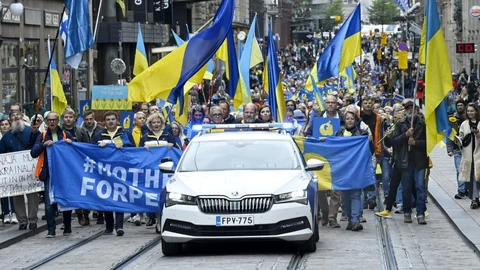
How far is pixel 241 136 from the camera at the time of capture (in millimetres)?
15266

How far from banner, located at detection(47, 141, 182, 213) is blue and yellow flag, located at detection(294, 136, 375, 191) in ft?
6.95

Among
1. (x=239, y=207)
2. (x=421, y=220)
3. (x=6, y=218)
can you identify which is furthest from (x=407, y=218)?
(x=6, y=218)

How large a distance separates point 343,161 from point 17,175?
15.3 feet

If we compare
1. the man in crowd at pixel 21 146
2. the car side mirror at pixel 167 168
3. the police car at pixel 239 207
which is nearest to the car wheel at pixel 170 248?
the police car at pixel 239 207

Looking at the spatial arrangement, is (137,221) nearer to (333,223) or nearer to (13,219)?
(13,219)

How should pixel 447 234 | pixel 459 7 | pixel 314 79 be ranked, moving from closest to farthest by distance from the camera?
pixel 447 234 → pixel 314 79 → pixel 459 7

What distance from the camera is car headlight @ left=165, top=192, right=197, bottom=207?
13.7m

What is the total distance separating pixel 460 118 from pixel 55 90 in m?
7.28

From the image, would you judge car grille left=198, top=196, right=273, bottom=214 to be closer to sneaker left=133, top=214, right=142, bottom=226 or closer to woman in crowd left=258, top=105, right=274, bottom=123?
sneaker left=133, top=214, right=142, bottom=226

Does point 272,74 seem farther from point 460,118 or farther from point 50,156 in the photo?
point 50,156

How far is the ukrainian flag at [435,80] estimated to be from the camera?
55.7ft

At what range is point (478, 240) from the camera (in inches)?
591

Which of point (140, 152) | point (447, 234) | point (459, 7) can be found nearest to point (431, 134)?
point (447, 234)

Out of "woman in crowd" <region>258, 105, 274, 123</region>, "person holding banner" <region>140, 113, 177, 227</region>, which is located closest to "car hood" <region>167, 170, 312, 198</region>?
"person holding banner" <region>140, 113, 177, 227</region>
